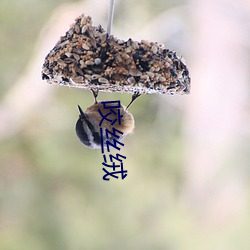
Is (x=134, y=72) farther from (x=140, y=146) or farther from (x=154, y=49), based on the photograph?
(x=140, y=146)

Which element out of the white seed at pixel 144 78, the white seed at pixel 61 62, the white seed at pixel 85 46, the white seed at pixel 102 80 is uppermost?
the white seed at pixel 85 46

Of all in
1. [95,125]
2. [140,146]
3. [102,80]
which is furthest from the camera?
[140,146]

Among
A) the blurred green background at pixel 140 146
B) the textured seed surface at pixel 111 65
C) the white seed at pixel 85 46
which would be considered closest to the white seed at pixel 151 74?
the textured seed surface at pixel 111 65

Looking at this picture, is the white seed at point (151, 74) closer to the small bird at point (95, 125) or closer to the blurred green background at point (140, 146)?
the small bird at point (95, 125)

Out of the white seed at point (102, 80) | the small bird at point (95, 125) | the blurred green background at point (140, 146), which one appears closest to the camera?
the white seed at point (102, 80)

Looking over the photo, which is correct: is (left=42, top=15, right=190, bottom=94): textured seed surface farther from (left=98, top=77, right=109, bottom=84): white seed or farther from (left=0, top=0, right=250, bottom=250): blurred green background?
(left=0, top=0, right=250, bottom=250): blurred green background

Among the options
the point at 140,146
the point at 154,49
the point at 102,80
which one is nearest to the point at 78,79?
the point at 102,80
